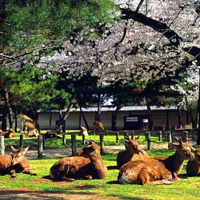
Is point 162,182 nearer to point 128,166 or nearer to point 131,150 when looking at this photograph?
point 128,166

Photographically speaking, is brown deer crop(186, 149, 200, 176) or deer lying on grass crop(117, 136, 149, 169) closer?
brown deer crop(186, 149, 200, 176)

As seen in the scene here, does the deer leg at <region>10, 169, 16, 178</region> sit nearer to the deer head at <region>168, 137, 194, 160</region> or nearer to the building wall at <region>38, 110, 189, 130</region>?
the deer head at <region>168, 137, 194, 160</region>

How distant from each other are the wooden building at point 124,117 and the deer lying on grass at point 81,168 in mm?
24392

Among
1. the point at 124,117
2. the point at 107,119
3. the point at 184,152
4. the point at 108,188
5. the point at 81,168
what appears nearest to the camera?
the point at 108,188

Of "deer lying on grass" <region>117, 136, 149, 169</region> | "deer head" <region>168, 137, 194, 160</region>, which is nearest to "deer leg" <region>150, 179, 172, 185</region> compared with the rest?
"deer head" <region>168, 137, 194, 160</region>

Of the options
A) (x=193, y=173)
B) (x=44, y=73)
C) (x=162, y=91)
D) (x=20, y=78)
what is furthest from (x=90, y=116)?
(x=193, y=173)

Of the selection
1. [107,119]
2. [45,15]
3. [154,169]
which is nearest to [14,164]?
[154,169]

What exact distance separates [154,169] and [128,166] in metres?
0.54

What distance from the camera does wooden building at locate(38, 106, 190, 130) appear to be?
111 feet

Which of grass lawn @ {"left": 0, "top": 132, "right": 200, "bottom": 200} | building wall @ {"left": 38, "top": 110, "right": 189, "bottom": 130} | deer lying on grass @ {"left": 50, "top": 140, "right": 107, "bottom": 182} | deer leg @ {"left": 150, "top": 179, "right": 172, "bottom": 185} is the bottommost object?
grass lawn @ {"left": 0, "top": 132, "right": 200, "bottom": 200}

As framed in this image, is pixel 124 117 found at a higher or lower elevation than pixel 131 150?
higher

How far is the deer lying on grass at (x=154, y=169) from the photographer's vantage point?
6855mm

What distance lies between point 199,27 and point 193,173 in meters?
8.61

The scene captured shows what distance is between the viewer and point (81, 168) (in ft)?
25.1
